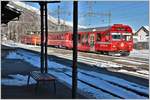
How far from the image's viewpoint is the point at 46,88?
40.8ft

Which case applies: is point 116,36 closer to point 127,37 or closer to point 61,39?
point 127,37

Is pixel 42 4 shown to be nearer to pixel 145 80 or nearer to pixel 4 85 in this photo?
pixel 4 85

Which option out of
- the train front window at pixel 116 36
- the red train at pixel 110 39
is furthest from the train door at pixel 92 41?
the train front window at pixel 116 36

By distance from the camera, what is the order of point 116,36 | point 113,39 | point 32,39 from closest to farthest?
1. point 113,39
2. point 116,36
3. point 32,39

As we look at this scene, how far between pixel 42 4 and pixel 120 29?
2791cm

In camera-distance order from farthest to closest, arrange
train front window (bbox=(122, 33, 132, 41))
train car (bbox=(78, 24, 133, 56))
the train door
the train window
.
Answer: the train door, the train window, train front window (bbox=(122, 33, 132, 41)), train car (bbox=(78, 24, 133, 56))

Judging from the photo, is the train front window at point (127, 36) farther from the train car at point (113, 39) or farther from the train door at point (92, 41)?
the train door at point (92, 41)

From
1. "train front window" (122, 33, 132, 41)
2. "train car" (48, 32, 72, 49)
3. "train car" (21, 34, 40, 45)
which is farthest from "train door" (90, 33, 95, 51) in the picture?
"train car" (21, 34, 40, 45)

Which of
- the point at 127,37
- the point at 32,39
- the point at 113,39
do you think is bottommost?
the point at 32,39

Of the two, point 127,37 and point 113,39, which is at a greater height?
point 127,37

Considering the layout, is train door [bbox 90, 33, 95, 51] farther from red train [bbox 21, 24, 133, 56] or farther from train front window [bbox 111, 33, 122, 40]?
train front window [bbox 111, 33, 122, 40]

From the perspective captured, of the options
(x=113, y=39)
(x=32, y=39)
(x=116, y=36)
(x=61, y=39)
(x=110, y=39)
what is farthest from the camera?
(x=32, y=39)

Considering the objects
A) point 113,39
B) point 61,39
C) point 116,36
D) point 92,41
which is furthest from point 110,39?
point 61,39

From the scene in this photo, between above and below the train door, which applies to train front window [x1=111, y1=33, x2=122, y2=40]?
above
